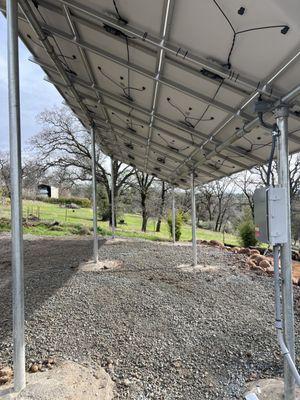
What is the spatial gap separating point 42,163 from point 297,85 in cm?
1514

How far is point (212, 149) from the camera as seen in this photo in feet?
13.1

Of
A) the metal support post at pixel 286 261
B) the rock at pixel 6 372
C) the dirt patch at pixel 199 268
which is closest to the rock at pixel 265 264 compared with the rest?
the dirt patch at pixel 199 268

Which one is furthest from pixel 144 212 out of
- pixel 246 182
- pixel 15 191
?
pixel 15 191

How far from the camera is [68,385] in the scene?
7.11 feet

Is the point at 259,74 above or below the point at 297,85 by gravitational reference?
above

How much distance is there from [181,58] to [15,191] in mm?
1537

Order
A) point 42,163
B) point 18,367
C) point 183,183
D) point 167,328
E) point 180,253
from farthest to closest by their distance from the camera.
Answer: point 42,163 < point 183,183 < point 180,253 < point 167,328 < point 18,367

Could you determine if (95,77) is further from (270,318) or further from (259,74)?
(270,318)

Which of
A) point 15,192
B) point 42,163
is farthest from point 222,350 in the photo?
point 42,163

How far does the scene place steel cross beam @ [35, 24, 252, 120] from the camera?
2.59 metres

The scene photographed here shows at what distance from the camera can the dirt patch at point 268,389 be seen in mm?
2160

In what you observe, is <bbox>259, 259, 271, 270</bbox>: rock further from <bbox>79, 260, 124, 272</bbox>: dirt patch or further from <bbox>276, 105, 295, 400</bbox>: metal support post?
<bbox>276, 105, 295, 400</bbox>: metal support post

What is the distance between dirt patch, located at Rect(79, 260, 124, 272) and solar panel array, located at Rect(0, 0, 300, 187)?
9.26ft

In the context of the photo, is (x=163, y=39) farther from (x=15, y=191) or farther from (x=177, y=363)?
(x=177, y=363)
